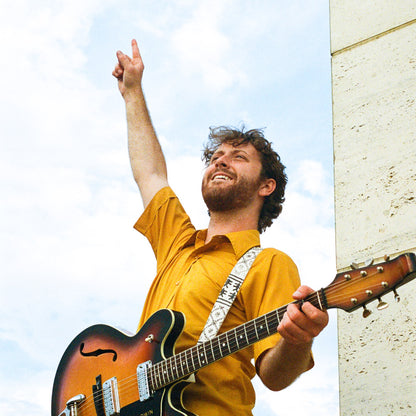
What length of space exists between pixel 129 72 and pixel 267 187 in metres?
1.14

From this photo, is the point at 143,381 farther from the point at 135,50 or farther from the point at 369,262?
the point at 135,50

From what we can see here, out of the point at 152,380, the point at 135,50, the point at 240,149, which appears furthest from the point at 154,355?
the point at 135,50

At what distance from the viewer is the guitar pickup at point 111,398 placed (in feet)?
11.9

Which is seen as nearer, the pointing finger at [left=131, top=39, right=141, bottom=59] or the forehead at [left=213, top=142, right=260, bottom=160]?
the forehead at [left=213, top=142, right=260, bottom=160]

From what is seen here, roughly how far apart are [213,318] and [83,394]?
67 cm

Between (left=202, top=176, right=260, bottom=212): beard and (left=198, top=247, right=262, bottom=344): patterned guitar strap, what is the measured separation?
1.47ft

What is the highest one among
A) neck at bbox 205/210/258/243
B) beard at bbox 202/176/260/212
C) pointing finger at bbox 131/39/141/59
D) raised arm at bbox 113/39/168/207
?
pointing finger at bbox 131/39/141/59

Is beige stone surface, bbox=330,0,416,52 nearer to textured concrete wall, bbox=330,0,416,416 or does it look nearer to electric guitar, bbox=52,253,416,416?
textured concrete wall, bbox=330,0,416,416

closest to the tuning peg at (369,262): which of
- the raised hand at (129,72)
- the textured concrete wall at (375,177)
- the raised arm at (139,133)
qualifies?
A: the textured concrete wall at (375,177)

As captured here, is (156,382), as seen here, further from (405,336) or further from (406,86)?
(406,86)

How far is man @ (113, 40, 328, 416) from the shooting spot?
349 cm

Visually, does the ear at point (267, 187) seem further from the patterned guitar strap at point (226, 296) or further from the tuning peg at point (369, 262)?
the tuning peg at point (369, 262)

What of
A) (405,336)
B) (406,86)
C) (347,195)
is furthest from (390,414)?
(406,86)

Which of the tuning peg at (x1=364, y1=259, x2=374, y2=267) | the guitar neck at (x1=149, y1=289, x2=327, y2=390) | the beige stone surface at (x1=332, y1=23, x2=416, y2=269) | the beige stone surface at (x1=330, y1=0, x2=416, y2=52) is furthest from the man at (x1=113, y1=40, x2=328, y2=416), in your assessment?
the beige stone surface at (x1=330, y1=0, x2=416, y2=52)
